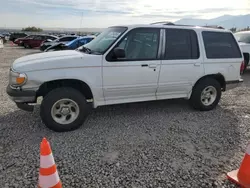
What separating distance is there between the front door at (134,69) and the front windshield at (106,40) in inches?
6.2

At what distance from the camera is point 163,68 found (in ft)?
14.3

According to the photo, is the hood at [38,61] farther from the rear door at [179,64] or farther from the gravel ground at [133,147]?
the rear door at [179,64]

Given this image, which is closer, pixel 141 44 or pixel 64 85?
pixel 64 85

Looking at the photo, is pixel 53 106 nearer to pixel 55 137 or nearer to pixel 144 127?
pixel 55 137

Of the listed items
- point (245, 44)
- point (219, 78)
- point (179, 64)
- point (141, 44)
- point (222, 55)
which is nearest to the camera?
point (141, 44)

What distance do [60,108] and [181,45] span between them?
2.73 meters

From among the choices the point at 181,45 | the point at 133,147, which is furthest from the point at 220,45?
the point at 133,147

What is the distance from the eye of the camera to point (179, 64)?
4496mm

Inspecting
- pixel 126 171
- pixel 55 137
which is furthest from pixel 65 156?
pixel 126 171

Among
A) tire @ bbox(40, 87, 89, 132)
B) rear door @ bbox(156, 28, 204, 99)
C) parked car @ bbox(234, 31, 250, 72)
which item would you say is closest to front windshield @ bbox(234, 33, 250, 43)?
parked car @ bbox(234, 31, 250, 72)

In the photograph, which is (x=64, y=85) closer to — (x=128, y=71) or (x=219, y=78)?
(x=128, y=71)

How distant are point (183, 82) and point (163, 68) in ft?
2.04

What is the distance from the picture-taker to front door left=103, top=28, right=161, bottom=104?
158 inches

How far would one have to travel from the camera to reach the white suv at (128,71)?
12.1 ft
